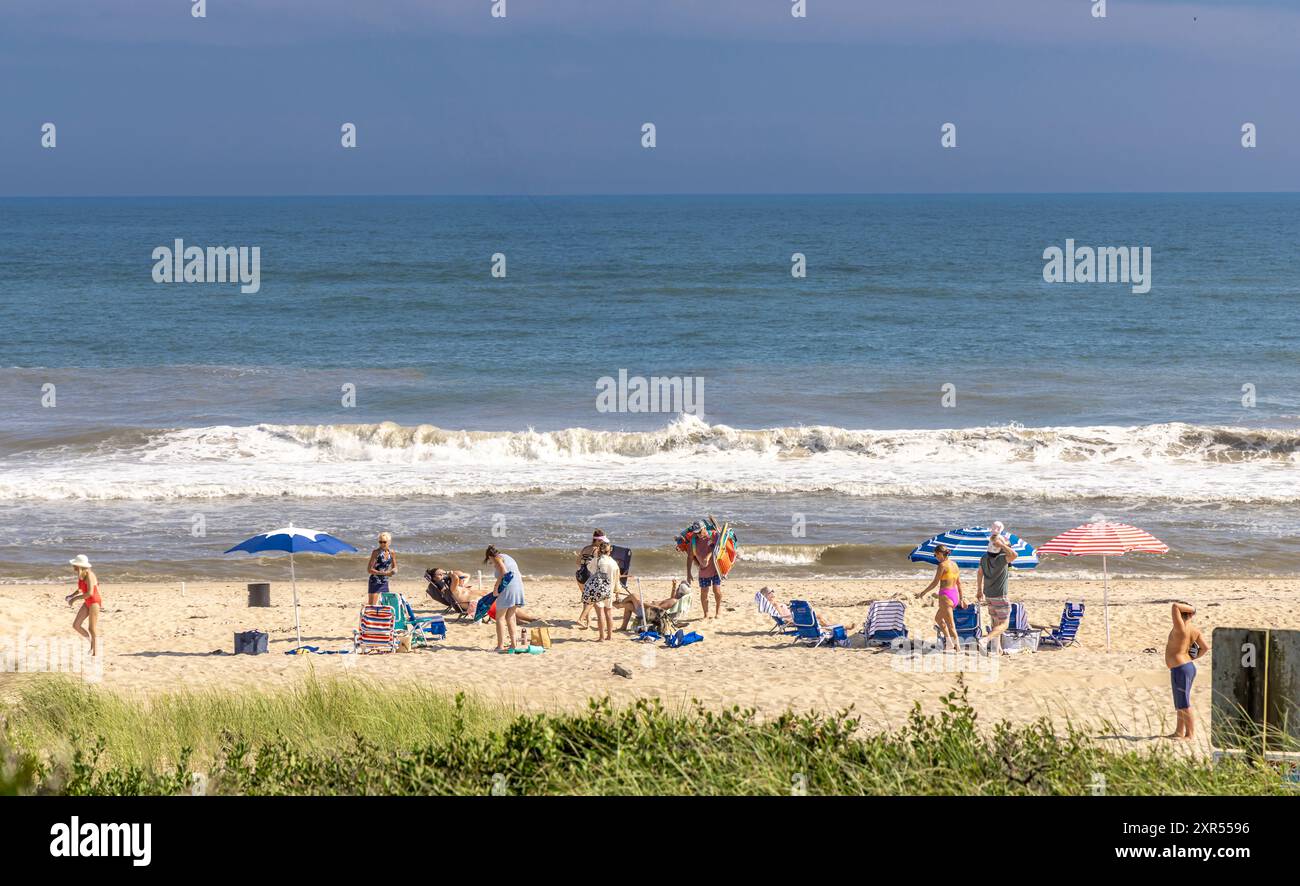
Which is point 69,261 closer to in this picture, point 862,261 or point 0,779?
point 862,261

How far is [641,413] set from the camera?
1242 inches

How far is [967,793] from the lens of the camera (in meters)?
5.93

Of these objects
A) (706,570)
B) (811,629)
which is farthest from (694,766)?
(706,570)

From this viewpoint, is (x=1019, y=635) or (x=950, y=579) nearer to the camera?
(x=950, y=579)

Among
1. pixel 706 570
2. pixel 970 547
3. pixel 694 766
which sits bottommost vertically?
pixel 694 766

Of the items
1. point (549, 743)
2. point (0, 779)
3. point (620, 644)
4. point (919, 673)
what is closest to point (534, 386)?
point (620, 644)

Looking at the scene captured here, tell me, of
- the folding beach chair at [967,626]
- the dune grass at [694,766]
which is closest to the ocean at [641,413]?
the folding beach chair at [967,626]

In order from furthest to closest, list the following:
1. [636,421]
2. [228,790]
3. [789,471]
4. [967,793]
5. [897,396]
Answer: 1. [897,396]
2. [636,421]
3. [789,471]
4. [228,790]
5. [967,793]

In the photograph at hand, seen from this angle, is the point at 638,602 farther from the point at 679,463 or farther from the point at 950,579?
the point at 679,463

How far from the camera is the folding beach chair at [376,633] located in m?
13.9

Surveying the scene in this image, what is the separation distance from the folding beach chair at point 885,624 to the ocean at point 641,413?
3999 millimetres

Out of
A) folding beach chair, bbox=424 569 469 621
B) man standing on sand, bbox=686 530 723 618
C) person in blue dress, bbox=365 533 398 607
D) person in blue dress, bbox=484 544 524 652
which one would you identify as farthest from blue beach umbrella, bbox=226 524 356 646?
man standing on sand, bbox=686 530 723 618

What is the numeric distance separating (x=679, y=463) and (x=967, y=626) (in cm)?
1296
